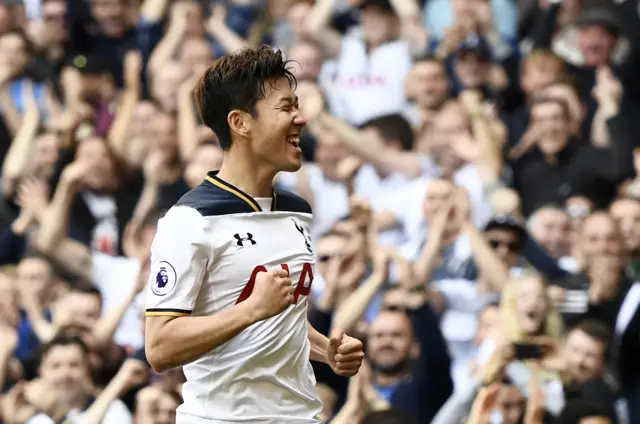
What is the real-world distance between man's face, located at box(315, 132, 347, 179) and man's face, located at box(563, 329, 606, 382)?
226 cm

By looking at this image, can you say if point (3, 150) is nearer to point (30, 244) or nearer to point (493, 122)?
point (30, 244)

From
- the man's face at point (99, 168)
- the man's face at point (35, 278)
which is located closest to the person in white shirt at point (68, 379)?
the man's face at point (35, 278)

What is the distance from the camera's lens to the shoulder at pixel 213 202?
143 inches

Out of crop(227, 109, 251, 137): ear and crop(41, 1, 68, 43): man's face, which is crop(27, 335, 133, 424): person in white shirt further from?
crop(227, 109, 251, 137): ear

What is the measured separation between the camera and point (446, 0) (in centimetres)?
887

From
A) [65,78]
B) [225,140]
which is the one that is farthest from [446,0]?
[225,140]

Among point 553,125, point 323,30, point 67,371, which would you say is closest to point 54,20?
point 323,30

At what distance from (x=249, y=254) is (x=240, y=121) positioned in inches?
14.9

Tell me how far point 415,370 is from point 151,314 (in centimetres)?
329

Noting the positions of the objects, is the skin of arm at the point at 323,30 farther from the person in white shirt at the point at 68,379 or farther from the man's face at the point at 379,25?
the person in white shirt at the point at 68,379

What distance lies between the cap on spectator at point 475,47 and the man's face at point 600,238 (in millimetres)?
1685

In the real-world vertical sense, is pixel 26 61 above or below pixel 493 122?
above

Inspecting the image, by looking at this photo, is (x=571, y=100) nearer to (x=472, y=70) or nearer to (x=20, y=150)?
(x=472, y=70)

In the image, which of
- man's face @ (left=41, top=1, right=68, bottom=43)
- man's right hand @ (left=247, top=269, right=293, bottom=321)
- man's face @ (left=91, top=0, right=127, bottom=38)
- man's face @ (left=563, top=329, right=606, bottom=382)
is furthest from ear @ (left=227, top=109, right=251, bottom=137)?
man's face @ (left=41, top=1, right=68, bottom=43)
